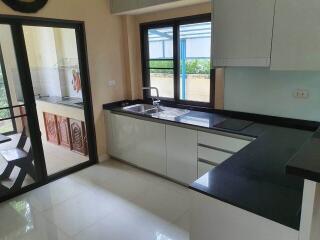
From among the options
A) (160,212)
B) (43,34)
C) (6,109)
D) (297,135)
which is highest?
(43,34)

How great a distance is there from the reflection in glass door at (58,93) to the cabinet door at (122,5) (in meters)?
0.67

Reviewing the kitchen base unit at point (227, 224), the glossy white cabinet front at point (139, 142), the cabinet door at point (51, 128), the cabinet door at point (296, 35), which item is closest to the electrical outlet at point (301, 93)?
the cabinet door at point (296, 35)

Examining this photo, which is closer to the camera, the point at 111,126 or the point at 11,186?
the point at 11,186

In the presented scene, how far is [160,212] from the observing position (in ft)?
8.24

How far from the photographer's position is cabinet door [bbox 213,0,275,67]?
1.92m

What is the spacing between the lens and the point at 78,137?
3.84 meters

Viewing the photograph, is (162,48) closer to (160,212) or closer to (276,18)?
(276,18)

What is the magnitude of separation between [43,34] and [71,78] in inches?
27.9

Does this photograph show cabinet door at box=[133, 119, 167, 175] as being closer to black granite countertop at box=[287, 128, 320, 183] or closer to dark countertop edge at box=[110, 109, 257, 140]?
dark countertop edge at box=[110, 109, 257, 140]

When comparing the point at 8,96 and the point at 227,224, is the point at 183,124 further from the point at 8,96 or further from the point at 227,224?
the point at 8,96

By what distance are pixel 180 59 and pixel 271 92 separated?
133 cm

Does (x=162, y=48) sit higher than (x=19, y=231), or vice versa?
(x=162, y=48)

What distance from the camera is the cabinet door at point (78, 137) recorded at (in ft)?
12.3

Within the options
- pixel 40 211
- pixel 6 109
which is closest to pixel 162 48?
pixel 6 109
